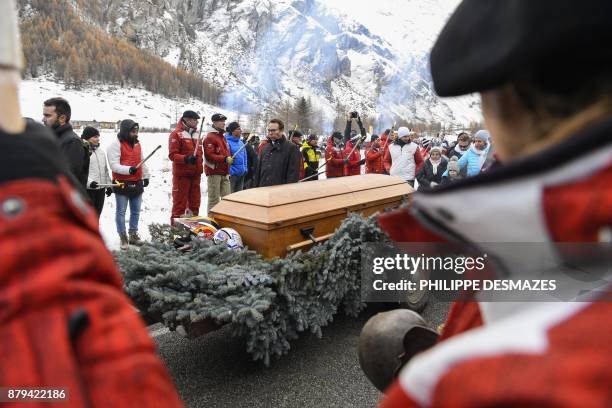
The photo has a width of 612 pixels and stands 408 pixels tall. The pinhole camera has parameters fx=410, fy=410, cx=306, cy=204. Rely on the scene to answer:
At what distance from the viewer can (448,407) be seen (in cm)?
48

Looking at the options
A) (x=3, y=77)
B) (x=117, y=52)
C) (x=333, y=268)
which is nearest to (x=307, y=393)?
(x=333, y=268)

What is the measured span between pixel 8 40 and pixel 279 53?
364 ft

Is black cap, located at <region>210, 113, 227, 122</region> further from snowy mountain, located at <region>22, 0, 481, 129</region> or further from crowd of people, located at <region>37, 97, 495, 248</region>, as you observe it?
snowy mountain, located at <region>22, 0, 481, 129</region>

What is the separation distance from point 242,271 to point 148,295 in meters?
0.61

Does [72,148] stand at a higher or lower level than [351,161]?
higher

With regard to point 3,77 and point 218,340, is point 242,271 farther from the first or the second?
point 3,77

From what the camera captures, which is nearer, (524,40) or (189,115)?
(524,40)

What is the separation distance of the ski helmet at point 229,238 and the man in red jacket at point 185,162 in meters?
3.55

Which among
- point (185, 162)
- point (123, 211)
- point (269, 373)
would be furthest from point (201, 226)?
point (185, 162)

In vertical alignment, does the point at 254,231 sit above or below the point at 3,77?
below

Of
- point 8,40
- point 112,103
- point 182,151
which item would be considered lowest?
point 182,151

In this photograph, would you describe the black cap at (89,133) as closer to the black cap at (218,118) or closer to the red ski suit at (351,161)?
the black cap at (218,118)

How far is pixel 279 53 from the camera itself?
10456cm

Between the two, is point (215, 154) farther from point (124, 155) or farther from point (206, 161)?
point (124, 155)
